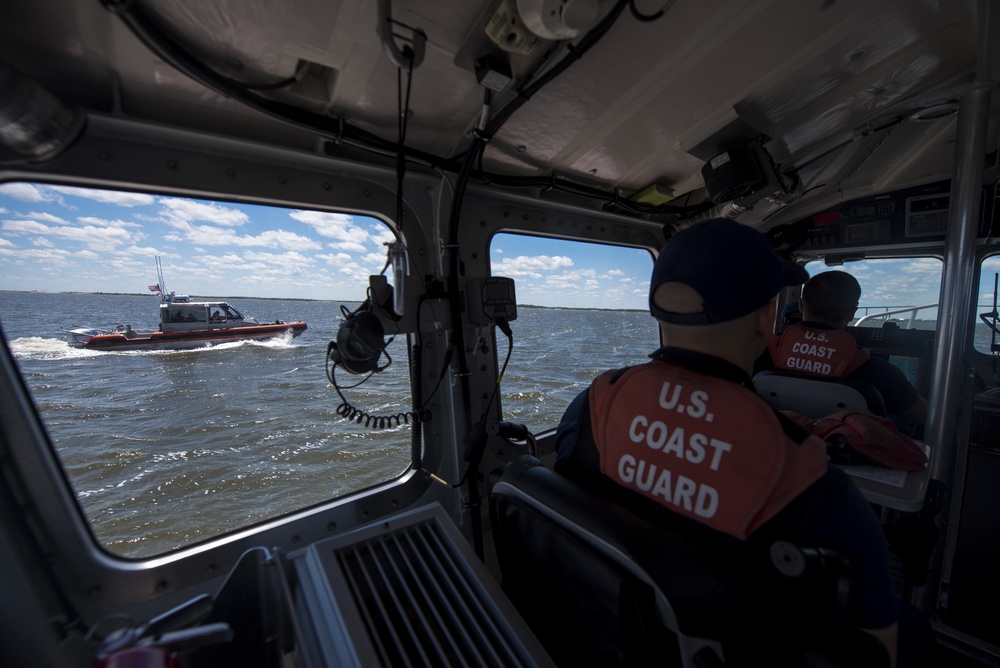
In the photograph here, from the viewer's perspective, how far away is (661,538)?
0.68m

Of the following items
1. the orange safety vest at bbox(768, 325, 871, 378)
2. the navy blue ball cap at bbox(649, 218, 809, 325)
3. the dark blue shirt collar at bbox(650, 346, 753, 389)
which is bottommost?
the orange safety vest at bbox(768, 325, 871, 378)

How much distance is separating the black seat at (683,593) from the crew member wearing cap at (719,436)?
0.07m

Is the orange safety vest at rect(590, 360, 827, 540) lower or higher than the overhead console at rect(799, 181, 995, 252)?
lower

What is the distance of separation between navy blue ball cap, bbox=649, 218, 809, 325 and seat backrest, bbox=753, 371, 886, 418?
118 cm

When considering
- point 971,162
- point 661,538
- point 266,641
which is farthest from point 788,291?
point 266,641

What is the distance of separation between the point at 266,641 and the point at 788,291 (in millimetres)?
4699

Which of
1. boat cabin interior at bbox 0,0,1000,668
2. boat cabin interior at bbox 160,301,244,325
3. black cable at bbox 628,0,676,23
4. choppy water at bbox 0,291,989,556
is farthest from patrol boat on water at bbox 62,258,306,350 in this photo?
black cable at bbox 628,0,676,23

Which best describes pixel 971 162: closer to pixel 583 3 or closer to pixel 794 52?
pixel 794 52

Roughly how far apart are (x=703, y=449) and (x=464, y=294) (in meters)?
1.61

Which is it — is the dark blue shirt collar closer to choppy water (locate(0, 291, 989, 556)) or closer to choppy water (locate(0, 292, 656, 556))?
choppy water (locate(0, 291, 989, 556))

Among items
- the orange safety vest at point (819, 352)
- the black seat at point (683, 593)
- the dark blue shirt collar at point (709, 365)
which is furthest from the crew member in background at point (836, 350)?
the black seat at point (683, 593)

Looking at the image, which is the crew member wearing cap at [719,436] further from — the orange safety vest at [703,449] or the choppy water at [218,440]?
the choppy water at [218,440]

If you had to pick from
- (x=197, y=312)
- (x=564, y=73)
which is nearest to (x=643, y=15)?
(x=564, y=73)

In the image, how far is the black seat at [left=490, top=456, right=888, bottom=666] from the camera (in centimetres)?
61
